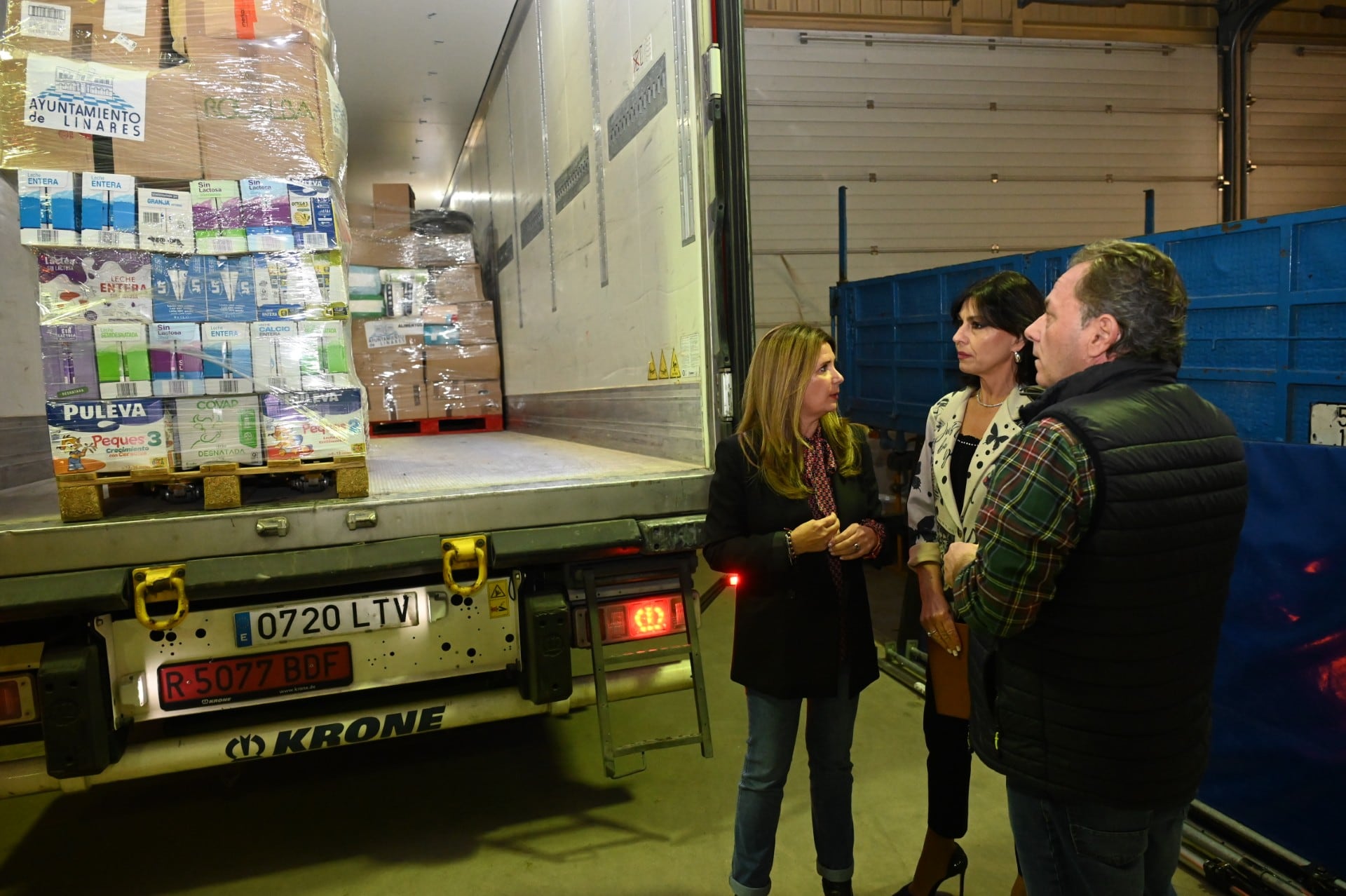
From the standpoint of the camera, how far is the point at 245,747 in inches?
94.3

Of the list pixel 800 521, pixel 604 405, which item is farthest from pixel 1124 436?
pixel 604 405

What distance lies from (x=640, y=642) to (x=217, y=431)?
143 centimetres

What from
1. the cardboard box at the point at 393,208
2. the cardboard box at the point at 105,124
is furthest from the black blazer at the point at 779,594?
the cardboard box at the point at 393,208

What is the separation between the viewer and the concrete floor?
2660 millimetres

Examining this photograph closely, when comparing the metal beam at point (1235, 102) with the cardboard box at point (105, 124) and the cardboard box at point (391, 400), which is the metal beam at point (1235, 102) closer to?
the cardboard box at point (391, 400)

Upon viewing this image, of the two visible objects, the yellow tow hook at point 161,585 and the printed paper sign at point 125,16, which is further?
the printed paper sign at point 125,16

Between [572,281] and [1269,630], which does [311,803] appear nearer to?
[572,281]

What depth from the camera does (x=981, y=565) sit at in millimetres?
1526

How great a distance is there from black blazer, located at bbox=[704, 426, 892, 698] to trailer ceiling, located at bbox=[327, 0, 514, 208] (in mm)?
3573

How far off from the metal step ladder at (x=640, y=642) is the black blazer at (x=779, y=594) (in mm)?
507

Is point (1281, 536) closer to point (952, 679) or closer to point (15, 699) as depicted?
point (952, 679)

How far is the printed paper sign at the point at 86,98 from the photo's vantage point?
85.6 inches

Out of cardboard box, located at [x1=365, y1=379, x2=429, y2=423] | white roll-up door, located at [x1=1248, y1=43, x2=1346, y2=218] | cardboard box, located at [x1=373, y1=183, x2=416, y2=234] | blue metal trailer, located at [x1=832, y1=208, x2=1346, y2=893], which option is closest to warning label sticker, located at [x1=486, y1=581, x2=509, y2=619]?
blue metal trailer, located at [x1=832, y1=208, x2=1346, y2=893]

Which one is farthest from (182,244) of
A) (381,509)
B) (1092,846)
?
(1092,846)
